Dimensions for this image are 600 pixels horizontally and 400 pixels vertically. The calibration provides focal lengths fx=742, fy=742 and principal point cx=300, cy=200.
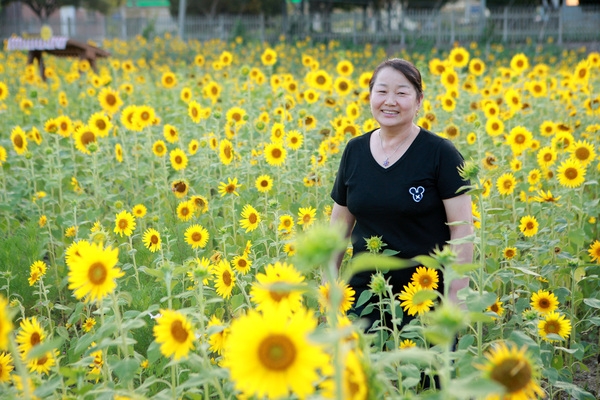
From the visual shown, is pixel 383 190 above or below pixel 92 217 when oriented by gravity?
above

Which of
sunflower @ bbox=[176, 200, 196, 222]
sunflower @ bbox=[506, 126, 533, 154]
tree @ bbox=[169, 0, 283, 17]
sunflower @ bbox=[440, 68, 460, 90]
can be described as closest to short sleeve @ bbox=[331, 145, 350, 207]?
sunflower @ bbox=[176, 200, 196, 222]

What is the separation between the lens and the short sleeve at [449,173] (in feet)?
8.68

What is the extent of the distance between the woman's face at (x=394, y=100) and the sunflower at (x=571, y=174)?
42.5 inches

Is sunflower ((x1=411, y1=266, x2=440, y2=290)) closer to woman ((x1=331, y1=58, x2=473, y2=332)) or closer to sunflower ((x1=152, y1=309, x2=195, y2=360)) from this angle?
woman ((x1=331, y1=58, x2=473, y2=332))

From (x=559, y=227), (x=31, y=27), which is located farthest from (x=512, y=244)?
(x=31, y=27)

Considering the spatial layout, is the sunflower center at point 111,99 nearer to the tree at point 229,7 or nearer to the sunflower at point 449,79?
the sunflower at point 449,79

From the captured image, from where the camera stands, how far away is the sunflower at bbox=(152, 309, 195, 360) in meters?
1.55

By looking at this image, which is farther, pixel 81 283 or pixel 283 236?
pixel 283 236

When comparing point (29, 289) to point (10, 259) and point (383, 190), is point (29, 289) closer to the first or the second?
point (10, 259)

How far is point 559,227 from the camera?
3.30 meters

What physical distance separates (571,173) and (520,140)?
0.52 metres

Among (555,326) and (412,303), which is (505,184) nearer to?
(555,326)

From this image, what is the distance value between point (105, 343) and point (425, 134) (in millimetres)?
1558

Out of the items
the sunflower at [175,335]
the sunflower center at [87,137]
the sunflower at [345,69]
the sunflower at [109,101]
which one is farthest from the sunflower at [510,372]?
the sunflower at [345,69]
